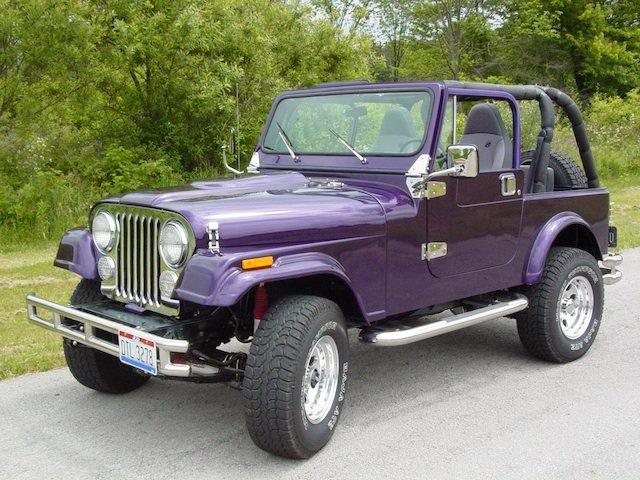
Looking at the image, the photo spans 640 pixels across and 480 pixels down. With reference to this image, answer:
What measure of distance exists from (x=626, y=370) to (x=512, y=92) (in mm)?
2105

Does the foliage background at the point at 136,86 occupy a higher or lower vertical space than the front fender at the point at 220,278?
higher

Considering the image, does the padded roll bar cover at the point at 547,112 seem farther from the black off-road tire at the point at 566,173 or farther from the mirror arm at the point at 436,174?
the mirror arm at the point at 436,174

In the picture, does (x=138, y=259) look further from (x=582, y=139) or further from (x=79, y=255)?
(x=582, y=139)

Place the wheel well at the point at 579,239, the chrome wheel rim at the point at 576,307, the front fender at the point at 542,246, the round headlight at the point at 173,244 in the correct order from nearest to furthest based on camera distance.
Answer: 1. the round headlight at the point at 173,244
2. the front fender at the point at 542,246
3. the chrome wheel rim at the point at 576,307
4. the wheel well at the point at 579,239

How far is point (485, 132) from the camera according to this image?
18.2ft

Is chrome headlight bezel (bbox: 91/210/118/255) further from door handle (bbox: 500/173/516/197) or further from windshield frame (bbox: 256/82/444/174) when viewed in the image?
door handle (bbox: 500/173/516/197)

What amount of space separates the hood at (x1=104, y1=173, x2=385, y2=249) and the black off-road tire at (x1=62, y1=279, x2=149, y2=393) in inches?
26.7

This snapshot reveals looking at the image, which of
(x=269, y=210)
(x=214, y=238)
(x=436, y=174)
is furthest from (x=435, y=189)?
(x=214, y=238)

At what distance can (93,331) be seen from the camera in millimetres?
3949

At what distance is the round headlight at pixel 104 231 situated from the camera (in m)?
4.14

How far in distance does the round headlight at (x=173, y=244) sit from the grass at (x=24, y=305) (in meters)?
2.03

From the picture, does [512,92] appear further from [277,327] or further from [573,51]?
[573,51]

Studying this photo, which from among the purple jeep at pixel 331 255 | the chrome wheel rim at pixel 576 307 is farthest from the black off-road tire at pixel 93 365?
the chrome wheel rim at pixel 576 307

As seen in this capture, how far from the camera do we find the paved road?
12.3ft
